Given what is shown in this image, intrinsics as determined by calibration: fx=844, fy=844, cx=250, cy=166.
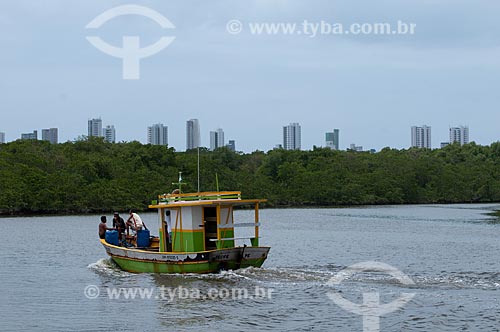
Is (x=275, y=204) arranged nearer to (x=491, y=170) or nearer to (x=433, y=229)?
(x=491, y=170)

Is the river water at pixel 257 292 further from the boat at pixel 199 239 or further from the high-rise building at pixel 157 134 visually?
the high-rise building at pixel 157 134

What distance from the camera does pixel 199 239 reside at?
26.9 meters

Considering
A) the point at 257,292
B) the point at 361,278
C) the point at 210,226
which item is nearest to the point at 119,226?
the point at 210,226

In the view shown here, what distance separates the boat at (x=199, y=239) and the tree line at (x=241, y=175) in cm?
5216

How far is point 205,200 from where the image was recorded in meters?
26.6

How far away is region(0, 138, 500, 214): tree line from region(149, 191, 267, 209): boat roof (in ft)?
172

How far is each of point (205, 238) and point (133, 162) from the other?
7553 centimetres

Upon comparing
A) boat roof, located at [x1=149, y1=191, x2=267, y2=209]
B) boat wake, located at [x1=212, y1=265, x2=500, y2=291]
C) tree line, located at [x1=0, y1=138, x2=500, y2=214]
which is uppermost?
tree line, located at [x1=0, y1=138, x2=500, y2=214]

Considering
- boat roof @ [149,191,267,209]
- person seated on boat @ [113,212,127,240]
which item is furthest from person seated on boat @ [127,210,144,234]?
boat roof @ [149,191,267,209]

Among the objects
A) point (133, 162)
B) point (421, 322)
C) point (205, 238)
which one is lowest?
point (421, 322)

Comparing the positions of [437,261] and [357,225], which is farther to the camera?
[357,225]

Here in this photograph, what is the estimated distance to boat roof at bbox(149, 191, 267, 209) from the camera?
2639cm

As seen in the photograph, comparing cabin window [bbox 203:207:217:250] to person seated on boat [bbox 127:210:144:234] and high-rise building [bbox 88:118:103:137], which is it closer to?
person seated on boat [bbox 127:210:144:234]

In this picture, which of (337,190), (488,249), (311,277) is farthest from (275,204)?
(311,277)
